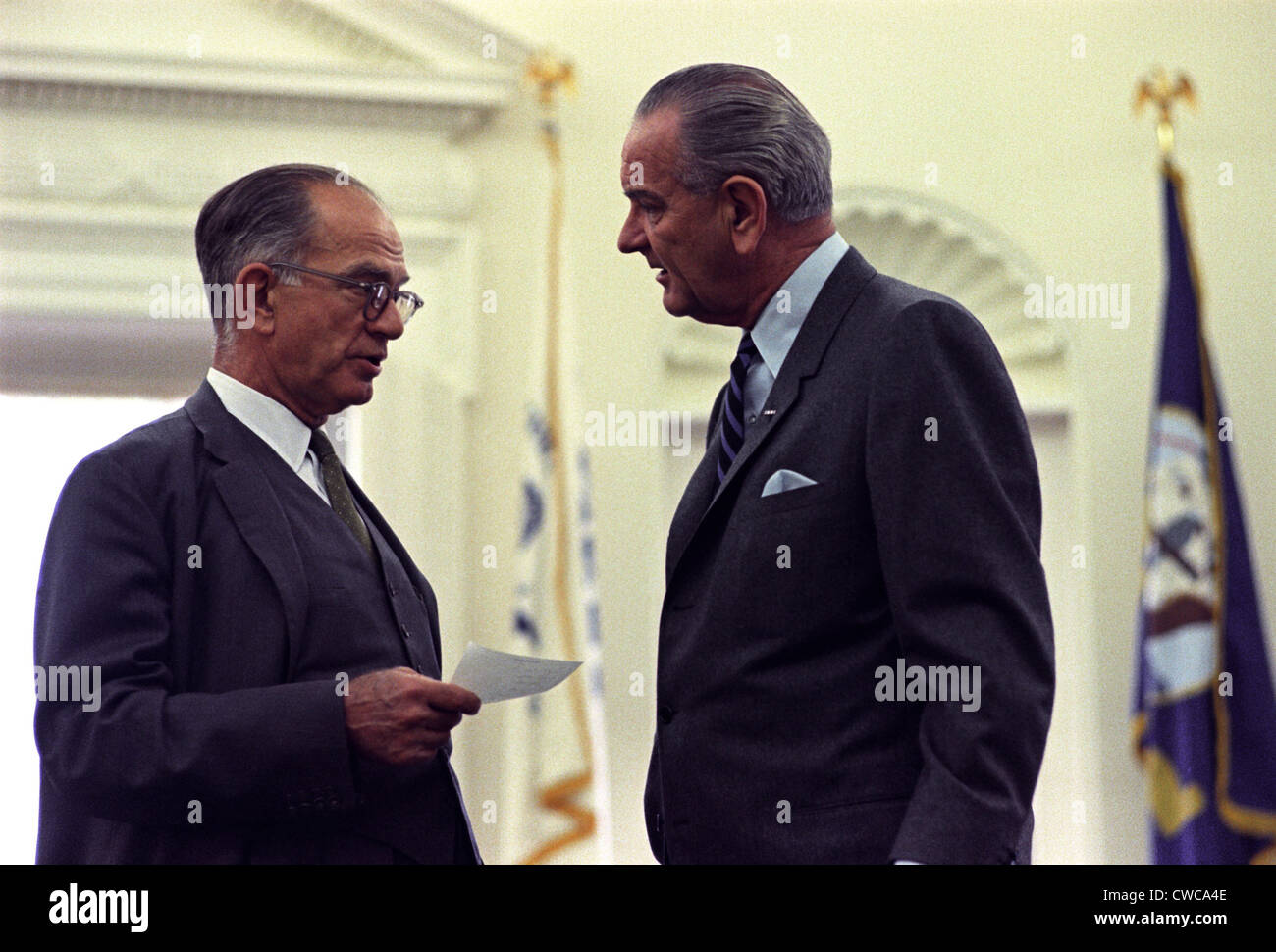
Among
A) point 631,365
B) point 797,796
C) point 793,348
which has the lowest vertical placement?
point 797,796

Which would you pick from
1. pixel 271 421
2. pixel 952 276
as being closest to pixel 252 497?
pixel 271 421

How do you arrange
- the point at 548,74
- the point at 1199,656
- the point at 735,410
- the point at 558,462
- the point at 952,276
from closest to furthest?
1. the point at 735,410
2. the point at 1199,656
3. the point at 558,462
4. the point at 548,74
5. the point at 952,276

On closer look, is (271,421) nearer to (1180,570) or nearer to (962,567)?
(962,567)

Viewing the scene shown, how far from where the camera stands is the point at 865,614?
2.07m

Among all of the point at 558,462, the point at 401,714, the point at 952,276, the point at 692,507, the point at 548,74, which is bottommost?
the point at 401,714

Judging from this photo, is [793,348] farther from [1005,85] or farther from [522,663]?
[1005,85]

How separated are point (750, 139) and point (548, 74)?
3569 millimetres

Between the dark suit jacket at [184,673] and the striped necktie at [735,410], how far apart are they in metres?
0.54

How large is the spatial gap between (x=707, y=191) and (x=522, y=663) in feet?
2.25

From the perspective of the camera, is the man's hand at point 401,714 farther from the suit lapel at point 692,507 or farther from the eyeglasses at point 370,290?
the eyeglasses at point 370,290

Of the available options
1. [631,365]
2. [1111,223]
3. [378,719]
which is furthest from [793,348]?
[1111,223]

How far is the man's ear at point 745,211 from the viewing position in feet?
7.40

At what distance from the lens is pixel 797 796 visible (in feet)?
6.77

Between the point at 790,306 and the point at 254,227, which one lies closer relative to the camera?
the point at 790,306
